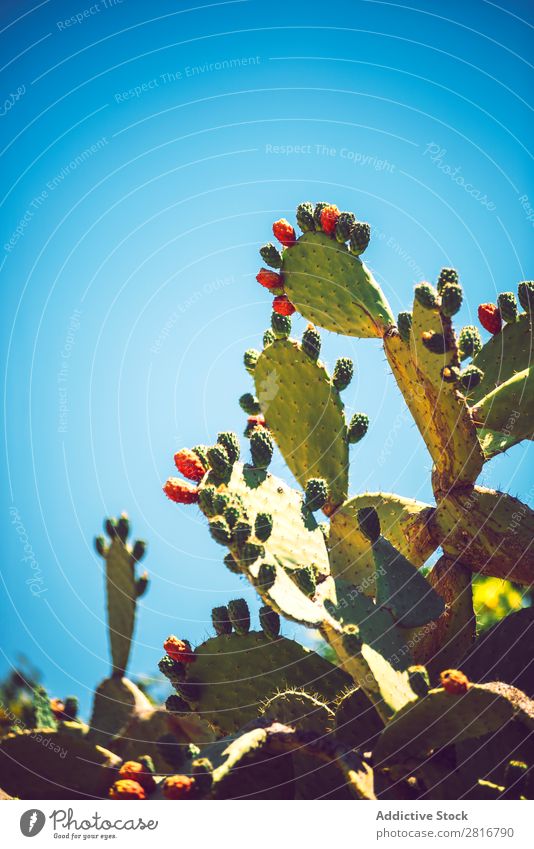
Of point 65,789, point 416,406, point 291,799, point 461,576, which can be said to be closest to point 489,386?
point 416,406

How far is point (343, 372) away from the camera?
5.49 m

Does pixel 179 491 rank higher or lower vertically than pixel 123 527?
lower

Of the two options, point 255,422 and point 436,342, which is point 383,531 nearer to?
point 255,422

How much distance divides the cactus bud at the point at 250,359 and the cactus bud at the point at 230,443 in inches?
47.9

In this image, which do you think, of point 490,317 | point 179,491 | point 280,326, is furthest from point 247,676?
point 490,317

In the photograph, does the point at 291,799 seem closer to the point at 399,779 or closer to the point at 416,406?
the point at 399,779

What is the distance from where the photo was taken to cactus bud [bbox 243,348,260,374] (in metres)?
5.95

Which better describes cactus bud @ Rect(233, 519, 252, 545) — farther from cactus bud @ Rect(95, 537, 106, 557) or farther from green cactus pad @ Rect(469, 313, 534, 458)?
cactus bud @ Rect(95, 537, 106, 557)

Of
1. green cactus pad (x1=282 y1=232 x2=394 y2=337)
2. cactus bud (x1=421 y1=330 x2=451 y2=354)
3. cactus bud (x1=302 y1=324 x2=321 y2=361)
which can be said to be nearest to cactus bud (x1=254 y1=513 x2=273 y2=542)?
cactus bud (x1=421 y1=330 x2=451 y2=354)

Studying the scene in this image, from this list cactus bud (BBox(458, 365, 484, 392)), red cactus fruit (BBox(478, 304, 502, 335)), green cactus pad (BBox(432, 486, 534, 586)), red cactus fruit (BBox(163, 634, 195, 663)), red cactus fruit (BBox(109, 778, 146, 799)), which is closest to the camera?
red cactus fruit (BBox(109, 778, 146, 799))

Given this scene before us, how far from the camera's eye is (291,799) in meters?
4.28

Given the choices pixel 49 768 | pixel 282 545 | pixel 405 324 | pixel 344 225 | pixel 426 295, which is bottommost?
pixel 49 768

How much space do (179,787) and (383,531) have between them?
209 cm

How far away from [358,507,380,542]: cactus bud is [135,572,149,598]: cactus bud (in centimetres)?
170
